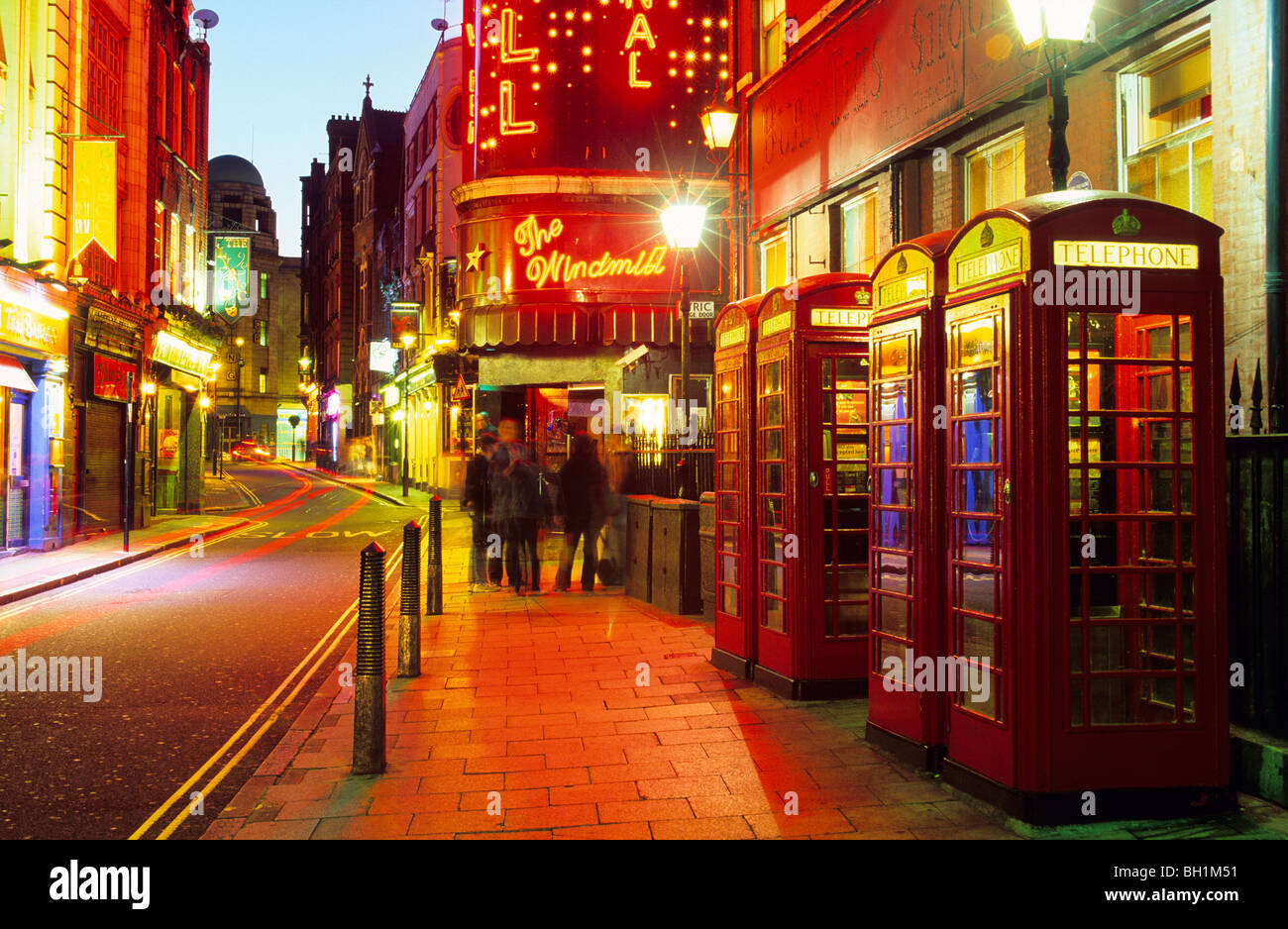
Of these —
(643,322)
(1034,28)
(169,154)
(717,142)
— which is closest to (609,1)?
(643,322)

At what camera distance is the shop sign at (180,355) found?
26.5 m

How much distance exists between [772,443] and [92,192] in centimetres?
1693

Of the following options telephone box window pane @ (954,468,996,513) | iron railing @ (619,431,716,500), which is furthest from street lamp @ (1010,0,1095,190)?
iron railing @ (619,431,716,500)

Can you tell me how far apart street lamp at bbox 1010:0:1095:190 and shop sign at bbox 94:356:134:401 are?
69.8 feet

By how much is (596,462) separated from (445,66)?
93.8 feet

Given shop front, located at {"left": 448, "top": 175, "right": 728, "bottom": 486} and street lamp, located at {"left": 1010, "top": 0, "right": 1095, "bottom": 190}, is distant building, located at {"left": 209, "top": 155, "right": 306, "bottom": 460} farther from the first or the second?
street lamp, located at {"left": 1010, "top": 0, "right": 1095, "bottom": 190}

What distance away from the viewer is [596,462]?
1354 cm

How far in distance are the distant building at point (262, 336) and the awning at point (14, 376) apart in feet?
233

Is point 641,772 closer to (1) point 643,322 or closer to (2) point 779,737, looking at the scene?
(2) point 779,737

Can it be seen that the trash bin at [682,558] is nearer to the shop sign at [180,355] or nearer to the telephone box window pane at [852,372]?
the telephone box window pane at [852,372]

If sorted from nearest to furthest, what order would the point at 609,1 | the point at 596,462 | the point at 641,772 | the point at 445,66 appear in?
the point at 641,772 < the point at 596,462 < the point at 609,1 < the point at 445,66

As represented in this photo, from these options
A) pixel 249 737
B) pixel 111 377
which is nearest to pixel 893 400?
pixel 249 737

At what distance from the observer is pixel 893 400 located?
21.2 feet

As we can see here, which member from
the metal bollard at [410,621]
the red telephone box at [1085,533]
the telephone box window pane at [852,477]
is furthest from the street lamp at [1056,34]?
the metal bollard at [410,621]
